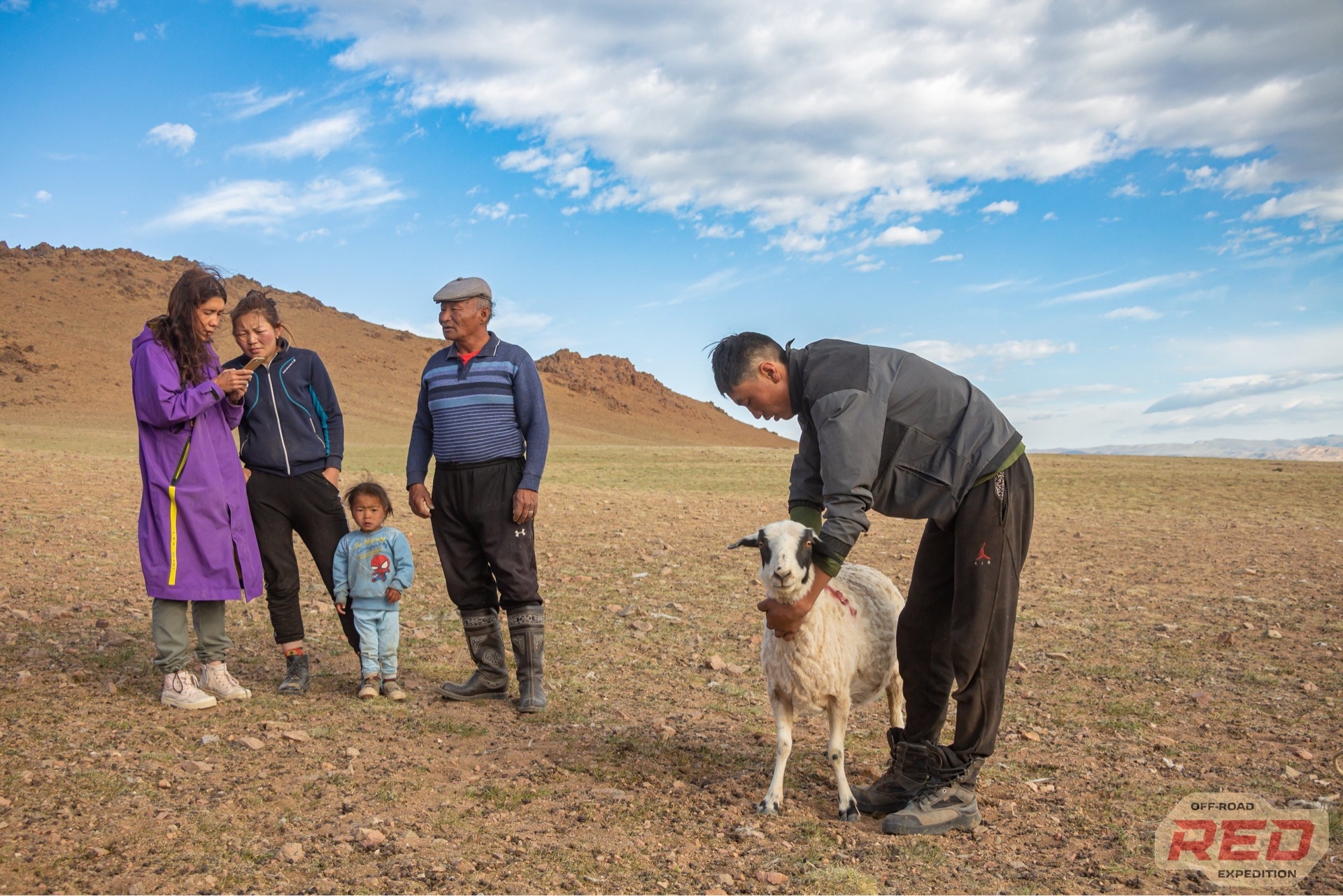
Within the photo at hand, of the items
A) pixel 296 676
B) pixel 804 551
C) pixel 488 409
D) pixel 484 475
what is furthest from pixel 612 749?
pixel 296 676

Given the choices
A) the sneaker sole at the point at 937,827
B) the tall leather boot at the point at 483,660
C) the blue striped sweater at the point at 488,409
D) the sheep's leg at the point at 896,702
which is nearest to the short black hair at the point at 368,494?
the blue striped sweater at the point at 488,409

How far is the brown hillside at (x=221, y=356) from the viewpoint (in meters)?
56.3

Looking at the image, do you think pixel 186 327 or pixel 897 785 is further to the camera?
pixel 186 327

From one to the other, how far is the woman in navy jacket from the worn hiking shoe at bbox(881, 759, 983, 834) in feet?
13.1

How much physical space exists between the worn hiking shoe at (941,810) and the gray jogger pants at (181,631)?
432cm

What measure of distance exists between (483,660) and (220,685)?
1.71m

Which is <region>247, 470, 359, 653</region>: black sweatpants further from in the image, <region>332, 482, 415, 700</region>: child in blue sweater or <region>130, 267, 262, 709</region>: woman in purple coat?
<region>130, 267, 262, 709</region>: woman in purple coat

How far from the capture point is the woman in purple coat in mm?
5832

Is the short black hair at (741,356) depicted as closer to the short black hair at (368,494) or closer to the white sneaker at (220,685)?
the short black hair at (368,494)

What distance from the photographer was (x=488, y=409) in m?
6.25

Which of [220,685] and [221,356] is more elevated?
[221,356]

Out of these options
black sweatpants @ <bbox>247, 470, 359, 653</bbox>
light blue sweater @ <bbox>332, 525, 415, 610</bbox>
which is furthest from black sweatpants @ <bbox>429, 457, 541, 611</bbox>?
black sweatpants @ <bbox>247, 470, 359, 653</bbox>

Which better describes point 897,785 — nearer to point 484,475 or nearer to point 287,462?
point 484,475

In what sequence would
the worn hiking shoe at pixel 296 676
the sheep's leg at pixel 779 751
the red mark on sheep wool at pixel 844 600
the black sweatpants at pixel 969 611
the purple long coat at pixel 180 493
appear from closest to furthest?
the black sweatpants at pixel 969 611 < the sheep's leg at pixel 779 751 < the red mark on sheep wool at pixel 844 600 < the purple long coat at pixel 180 493 < the worn hiking shoe at pixel 296 676
